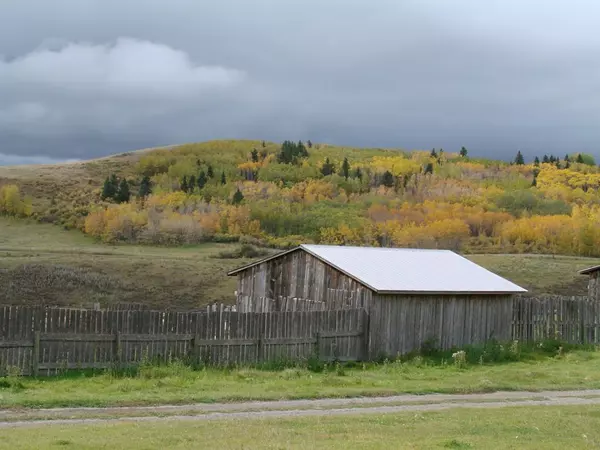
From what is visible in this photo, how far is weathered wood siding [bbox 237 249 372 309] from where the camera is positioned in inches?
1049

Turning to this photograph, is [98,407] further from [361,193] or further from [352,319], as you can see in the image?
[361,193]

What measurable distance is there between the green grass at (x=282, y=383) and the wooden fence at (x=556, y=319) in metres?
4.53

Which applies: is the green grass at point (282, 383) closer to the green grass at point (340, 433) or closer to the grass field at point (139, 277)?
the green grass at point (340, 433)

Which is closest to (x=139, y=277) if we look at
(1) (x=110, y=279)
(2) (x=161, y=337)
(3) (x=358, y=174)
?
(1) (x=110, y=279)

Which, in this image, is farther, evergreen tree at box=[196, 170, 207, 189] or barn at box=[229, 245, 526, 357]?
evergreen tree at box=[196, 170, 207, 189]

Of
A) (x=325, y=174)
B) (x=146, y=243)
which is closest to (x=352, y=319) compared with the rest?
(x=146, y=243)

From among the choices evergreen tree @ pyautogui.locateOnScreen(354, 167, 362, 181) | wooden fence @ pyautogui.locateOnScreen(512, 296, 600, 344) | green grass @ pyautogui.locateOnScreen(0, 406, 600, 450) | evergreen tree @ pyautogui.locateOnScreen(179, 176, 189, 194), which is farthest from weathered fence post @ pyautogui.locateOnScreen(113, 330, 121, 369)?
evergreen tree @ pyautogui.locateOnScreen(354, 167, 362, 181)

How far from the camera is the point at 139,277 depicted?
192 feet

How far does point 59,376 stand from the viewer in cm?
1914

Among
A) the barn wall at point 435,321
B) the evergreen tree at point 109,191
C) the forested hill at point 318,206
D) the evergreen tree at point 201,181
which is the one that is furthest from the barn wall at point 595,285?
the evergreen tree at point 201,181

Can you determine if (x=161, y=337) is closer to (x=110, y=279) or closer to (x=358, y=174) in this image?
(x=110, y=279)

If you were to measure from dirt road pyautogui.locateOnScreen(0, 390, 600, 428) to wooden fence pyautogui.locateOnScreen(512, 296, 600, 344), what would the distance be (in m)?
9.23

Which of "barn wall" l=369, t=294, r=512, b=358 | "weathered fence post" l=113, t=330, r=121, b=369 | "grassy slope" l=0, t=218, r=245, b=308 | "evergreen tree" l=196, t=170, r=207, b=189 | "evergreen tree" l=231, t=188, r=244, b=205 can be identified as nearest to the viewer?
"weathered fence post" l=113, t=330, r=121, b=369

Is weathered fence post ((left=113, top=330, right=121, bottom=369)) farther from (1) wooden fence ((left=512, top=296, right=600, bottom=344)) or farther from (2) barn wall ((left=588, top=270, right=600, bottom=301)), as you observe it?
A: (2) barn wall ((left=588, top=270, right=600, bottom=301))
